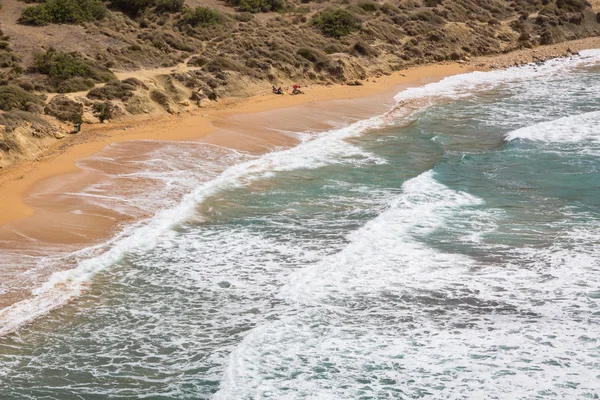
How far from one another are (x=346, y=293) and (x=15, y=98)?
598 inches

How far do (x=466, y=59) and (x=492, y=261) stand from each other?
2887cm

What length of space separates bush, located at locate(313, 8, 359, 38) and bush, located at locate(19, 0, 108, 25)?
11.4 m

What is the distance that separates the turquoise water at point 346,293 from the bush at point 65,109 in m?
6.25

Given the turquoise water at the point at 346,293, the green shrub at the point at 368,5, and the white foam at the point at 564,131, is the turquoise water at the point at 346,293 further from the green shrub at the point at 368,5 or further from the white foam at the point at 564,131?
the green shrub at the point at 368,5

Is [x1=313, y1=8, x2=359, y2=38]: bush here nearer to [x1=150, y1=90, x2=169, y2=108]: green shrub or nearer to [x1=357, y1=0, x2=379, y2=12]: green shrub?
[x1=357, y1=0, x2=379, y2=12]: green shrub

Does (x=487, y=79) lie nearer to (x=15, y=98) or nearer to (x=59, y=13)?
(x=59, y=13)

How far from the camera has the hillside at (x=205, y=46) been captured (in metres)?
26.1

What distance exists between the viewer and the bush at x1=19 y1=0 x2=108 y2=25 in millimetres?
35969

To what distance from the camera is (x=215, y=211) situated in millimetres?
17984

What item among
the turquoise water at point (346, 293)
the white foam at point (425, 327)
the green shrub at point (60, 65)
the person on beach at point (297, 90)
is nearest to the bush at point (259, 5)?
the person on beach at point (297, 90)

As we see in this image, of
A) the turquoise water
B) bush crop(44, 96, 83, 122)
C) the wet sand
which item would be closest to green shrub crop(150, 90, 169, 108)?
the wet sand

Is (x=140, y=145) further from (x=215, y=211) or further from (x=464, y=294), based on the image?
(x=464, y=294)

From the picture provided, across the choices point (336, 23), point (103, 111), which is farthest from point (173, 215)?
point (336, 23)

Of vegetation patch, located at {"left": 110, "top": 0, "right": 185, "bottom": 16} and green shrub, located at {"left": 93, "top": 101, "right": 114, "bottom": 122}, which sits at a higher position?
vegetation patch, located at {"left": 110, "top": 0, "right": 185, "bottom": 16}
